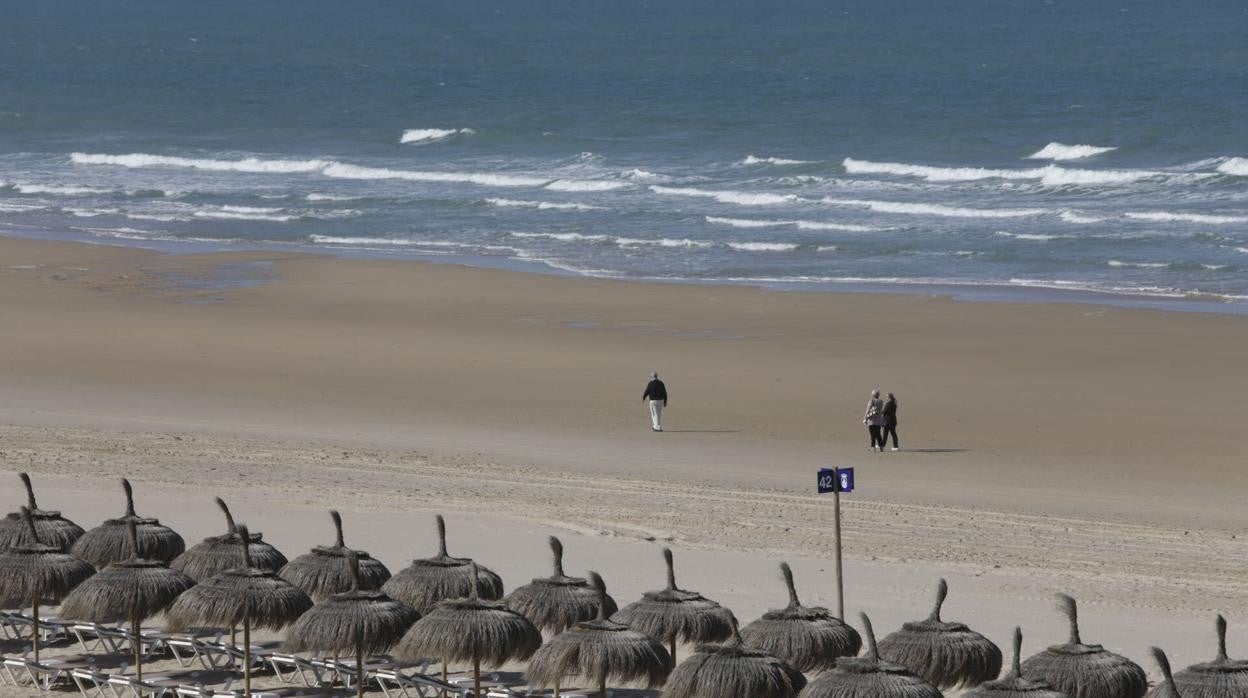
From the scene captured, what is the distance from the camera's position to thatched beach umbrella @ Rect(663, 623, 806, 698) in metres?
12.8

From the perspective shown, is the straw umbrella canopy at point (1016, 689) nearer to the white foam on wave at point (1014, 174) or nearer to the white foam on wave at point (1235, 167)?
the white foam on wave at point (1014, 174)

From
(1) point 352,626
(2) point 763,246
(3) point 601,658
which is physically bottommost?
(3) point 601,658

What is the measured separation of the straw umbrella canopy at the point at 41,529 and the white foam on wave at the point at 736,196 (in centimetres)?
3518

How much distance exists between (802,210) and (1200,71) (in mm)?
40228

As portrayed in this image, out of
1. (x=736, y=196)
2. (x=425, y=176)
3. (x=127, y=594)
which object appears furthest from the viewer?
(x=425, y=176)

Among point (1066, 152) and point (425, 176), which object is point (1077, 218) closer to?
point (1066, 152)

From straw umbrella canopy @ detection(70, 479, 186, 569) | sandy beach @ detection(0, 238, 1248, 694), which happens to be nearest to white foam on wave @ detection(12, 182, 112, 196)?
sandy beach @ detection(0, 238, 1248, 694)

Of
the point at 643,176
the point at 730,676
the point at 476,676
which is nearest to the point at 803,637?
the point at 730,676

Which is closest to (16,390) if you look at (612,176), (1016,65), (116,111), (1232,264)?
(1232,264)

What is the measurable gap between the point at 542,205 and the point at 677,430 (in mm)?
27070

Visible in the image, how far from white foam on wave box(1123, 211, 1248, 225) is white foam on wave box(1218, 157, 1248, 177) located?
788 cm

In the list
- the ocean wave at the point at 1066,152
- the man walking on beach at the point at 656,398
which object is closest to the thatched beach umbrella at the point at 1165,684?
the man walking on beach at the point at 656,398

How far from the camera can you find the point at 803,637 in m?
13.9

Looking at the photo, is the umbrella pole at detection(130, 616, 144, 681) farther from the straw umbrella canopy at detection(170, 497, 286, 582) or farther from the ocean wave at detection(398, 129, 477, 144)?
the ocean wave at detection(398, 129, 477, 144)
